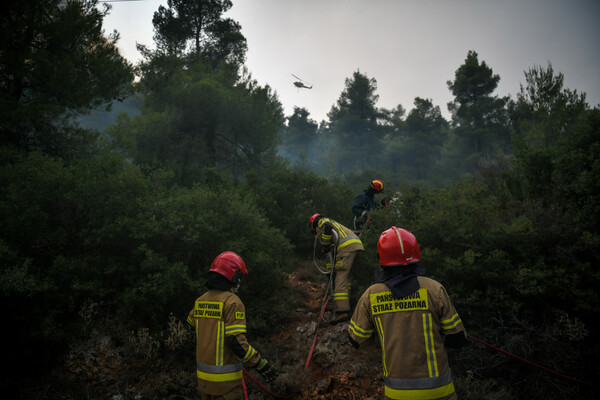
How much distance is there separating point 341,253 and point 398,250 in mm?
3066

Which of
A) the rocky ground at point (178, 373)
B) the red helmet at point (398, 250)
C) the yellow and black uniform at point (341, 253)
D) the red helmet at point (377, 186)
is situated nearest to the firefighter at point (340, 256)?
the yellow and black uniform at point (341, 253)

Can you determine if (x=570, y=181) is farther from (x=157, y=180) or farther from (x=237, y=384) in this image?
(x=157, y=180)

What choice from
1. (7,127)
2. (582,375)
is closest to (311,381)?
(582,375)

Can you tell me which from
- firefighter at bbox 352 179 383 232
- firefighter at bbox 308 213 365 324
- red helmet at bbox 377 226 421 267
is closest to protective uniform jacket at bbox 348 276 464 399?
red helmet at bbox 377 226 421 267

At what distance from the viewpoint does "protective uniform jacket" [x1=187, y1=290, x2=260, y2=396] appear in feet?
9.14

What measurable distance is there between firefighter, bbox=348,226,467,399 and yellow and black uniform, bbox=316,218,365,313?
274 centimetres

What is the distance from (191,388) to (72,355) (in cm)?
190

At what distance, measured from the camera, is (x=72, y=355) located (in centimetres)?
427

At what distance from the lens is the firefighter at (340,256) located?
506cm

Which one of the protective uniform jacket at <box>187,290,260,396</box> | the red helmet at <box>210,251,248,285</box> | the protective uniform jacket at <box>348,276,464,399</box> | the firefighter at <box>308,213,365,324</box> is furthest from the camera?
the firefighter at <box>308,213,365,324</box>

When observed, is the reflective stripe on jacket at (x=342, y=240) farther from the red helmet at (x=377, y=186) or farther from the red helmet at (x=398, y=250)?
the red helmet at (x=398, y=250)

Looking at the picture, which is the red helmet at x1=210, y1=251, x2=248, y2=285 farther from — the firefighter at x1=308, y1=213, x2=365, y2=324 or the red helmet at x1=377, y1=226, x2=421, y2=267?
the firefighter at x1=308, y1=213, x2=365, y2=324

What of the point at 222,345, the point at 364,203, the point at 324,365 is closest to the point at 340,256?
the point at 324,365

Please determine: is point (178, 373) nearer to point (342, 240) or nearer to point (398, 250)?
point (342, 240)
